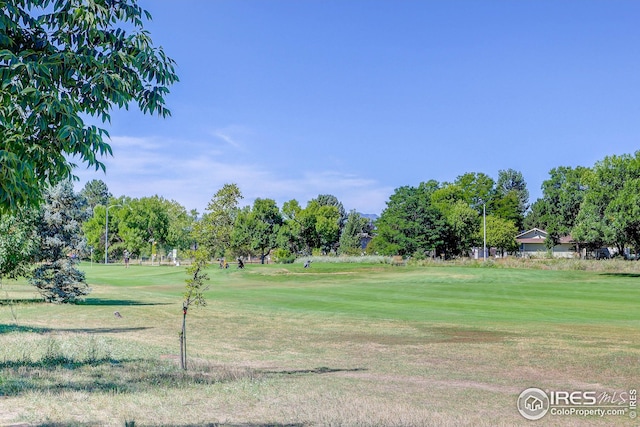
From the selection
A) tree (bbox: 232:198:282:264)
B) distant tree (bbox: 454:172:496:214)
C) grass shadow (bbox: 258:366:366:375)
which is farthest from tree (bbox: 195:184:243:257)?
grass shadow (bbox: 258:366:366:375)

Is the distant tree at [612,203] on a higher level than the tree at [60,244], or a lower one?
higher

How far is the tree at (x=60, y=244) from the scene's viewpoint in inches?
1291

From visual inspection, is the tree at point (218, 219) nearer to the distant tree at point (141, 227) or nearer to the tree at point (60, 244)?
the distant tree at point (141, 227)

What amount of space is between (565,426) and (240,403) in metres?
5.54

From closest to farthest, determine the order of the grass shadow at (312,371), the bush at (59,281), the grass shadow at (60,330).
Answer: the grass shadow at (312,371)
the grass shadow at (60,330)
the bush at (59,281)

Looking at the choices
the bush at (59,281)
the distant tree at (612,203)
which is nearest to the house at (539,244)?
the distant tree at (612,203)

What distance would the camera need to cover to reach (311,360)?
17.5 m

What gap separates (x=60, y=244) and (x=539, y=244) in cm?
12645

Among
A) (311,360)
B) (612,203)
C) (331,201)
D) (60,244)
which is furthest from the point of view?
(331,201)

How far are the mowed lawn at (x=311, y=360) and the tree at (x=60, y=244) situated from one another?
159 centimetres

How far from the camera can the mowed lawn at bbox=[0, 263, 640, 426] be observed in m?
10.0

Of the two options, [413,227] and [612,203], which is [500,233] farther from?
[612,203]

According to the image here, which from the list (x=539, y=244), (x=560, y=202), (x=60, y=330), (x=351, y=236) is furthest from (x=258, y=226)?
(x=60, y=330)

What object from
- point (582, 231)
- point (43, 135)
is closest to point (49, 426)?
point (43, 135)
